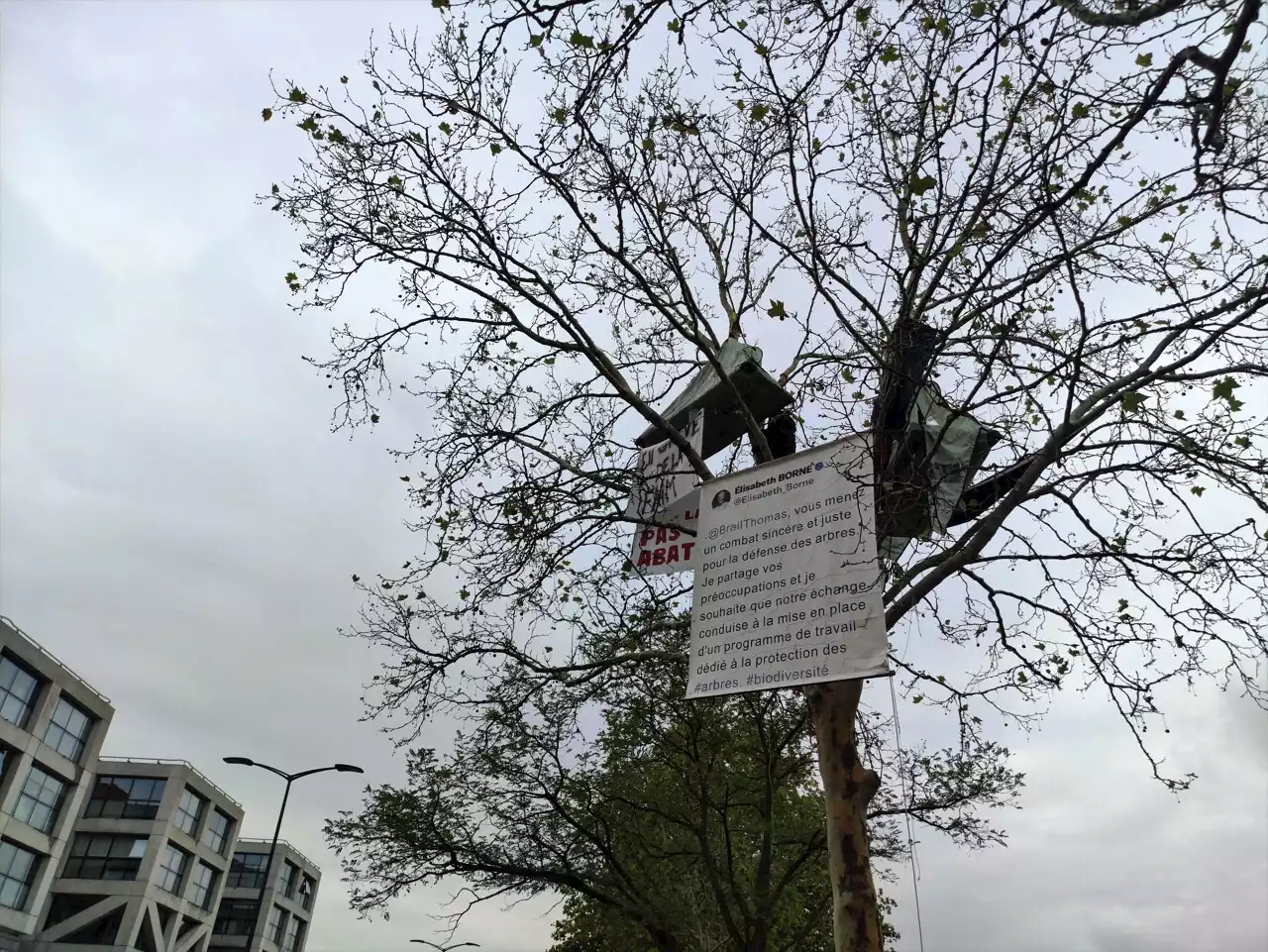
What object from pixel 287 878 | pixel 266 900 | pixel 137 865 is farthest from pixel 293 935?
pixel 137 865

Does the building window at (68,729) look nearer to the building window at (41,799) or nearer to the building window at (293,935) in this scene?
the building window at (41,799)

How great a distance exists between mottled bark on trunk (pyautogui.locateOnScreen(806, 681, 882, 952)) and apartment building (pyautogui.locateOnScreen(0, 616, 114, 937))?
125ft

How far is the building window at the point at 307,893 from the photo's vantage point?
68.5 m

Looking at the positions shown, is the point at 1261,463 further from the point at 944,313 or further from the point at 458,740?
the point at 458,740

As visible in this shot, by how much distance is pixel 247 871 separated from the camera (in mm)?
63469

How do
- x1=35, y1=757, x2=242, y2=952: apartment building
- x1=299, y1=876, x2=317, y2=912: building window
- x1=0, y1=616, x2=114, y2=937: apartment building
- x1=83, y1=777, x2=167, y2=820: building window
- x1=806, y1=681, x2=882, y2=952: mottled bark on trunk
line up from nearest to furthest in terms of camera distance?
1. x1=806, y1=681, x2=882, y2=952: mottled bark on trunk
2. x1=0, y1=616, x2=114, y2=937: apartment building
3. x1=35, y1=757, x2=242, y2=952: apartment building
4. x1=83, y1=777, x2=167, y2=820: building window
5. x1=299, y1=876, x2=317, y2=912: building window

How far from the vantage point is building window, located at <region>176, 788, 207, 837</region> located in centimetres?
4834

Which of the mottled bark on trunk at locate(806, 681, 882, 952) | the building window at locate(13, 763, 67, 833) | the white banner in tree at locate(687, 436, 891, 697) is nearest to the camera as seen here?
the white banner in tree at locate(687, 436, 891, 697)

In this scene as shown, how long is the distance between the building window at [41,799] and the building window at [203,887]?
43.3 feet

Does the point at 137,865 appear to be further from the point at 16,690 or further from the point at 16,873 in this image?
the point at 16,690

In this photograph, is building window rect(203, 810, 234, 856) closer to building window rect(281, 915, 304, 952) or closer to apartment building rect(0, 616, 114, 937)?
apartment building rect(0, 616, 114, 937)

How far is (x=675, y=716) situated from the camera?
12.2 meters

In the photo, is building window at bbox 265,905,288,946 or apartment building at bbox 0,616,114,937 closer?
apartment building at bbox 0,616,114,937

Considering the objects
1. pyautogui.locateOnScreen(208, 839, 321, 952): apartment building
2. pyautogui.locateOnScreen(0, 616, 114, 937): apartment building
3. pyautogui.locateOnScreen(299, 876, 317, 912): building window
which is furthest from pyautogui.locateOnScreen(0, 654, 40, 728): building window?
pyautogui.locateOnScreen(299, 876, 317, 912): building window
